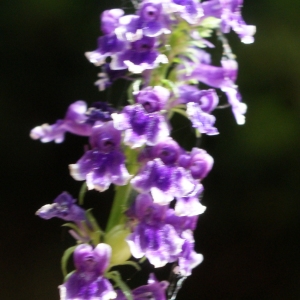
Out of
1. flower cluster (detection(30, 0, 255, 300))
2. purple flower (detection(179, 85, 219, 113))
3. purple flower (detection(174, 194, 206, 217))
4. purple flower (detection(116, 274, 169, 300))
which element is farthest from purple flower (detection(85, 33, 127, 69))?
purple flower (detection(116, 274, 169, 300))

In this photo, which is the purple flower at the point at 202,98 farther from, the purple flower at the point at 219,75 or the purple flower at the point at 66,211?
the purple flower at the point at 66,211

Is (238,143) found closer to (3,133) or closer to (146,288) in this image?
(3,133)

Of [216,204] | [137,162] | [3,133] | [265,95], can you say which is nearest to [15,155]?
[3,133]

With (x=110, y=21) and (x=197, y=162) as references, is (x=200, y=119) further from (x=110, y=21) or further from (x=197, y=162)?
(x=110, y=21)

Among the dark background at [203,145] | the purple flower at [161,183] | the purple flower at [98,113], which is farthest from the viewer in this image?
the dark background at [203,145]

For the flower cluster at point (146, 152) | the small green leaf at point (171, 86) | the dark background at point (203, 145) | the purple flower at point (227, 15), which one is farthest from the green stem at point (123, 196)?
the dark background at point (203, 145)

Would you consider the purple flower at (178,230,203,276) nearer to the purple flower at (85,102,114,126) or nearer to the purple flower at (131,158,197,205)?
the purple flower at (131,158,197,205)

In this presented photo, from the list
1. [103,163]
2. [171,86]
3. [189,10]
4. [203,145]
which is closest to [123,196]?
[103,163]
